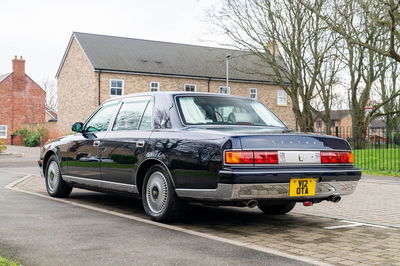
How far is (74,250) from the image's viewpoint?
491cm

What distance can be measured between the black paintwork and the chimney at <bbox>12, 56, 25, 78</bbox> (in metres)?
49.8

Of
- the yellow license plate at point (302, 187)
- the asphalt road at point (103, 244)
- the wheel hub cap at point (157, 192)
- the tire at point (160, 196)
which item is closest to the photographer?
the asphalt road at point (103, 244)

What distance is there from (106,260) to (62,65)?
140ft

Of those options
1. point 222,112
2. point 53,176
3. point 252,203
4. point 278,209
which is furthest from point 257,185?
point 53,176

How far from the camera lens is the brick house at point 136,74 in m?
39.6

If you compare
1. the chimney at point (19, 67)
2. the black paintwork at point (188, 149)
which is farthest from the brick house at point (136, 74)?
the black paintwork at point (188, 149)

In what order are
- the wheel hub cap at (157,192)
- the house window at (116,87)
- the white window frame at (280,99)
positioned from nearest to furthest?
1. the wheel hub cap at (157,192)
2. the house window at (116,87)
3. the white window frame at (280,99)

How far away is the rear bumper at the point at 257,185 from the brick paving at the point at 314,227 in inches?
17.6

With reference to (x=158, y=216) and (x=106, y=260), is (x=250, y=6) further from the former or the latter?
(x=106, y=260)

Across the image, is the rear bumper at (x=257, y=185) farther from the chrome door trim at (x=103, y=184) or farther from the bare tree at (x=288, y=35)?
the bare tree at (x=288, y=35)

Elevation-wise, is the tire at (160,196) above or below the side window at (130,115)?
below

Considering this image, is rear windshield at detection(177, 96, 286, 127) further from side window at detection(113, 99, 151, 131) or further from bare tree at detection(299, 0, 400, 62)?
bare tree at detection(299, 0, 400, 62)

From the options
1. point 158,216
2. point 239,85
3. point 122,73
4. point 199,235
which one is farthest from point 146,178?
point 239,85

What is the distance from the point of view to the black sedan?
5.67 m
